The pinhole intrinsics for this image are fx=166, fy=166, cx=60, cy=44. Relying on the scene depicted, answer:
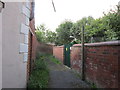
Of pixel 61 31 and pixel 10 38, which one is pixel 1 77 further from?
pixel 61 31

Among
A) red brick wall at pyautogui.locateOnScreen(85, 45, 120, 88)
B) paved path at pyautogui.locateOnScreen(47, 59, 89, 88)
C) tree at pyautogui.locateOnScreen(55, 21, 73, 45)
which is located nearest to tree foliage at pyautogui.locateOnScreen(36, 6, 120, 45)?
tree at pyautogui.locateOnScreen(55, 21, 73, 45)

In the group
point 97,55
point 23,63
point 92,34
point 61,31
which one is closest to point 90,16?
point 61,31

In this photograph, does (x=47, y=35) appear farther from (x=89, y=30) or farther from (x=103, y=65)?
(x=103, y=65)

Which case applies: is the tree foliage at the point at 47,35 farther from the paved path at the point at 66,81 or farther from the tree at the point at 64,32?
the paved path at the point at 66,81

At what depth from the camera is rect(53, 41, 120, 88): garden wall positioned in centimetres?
458

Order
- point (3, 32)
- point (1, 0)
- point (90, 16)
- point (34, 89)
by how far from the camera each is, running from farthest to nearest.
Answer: point (90, 16)
point (34, 89)
point (3, 32)
point (1, 0)

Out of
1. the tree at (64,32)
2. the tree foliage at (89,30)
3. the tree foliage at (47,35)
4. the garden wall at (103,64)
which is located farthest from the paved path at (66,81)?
the tree foliage at (47,35)

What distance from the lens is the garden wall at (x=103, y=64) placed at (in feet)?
15.0

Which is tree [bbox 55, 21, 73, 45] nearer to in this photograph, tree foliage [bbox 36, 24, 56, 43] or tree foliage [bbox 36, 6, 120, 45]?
tree foliage [bbox 36, 6, 120, 45]

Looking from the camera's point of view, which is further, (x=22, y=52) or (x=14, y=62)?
(x=22, y=52)

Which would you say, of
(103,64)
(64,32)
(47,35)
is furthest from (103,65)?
(47,35)

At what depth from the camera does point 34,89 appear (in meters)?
4.92

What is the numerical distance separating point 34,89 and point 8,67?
1304 mm

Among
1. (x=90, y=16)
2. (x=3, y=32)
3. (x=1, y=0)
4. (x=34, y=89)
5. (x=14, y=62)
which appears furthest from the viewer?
(x=90, y=16)
